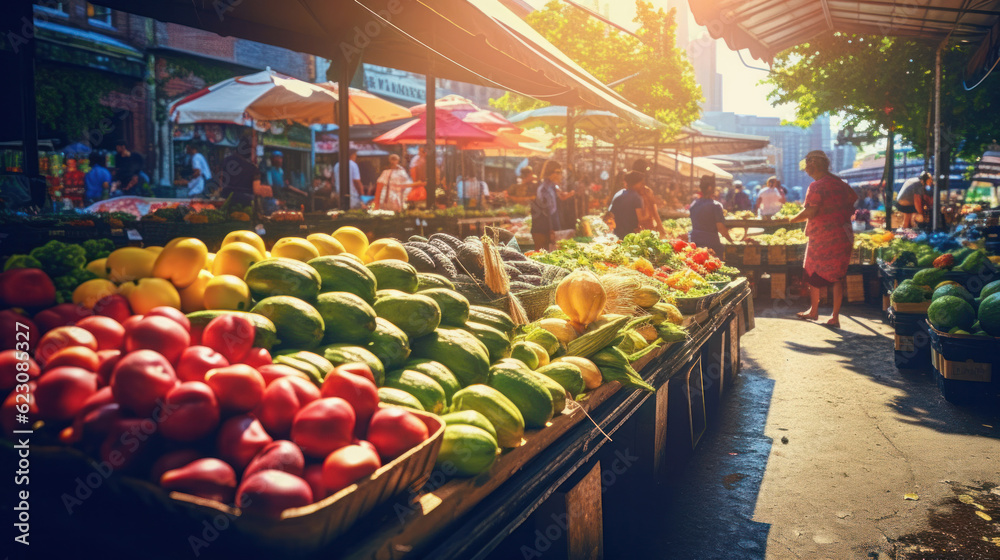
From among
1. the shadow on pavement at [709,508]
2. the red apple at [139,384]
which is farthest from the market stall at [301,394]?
Result: the shadow on pavement at [709,508]

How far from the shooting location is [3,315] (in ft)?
5.38

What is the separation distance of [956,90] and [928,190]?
3036 mm

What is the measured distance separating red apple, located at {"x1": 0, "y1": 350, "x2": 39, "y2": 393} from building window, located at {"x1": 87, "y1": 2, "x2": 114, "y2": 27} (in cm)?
1631

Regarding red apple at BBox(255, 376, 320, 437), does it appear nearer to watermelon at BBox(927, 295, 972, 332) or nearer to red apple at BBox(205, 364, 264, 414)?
red apple at BBox(205, 364, 264, 414)

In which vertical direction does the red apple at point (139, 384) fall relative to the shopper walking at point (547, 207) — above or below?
below

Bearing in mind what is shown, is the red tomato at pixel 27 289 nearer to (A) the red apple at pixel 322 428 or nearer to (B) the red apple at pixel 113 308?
(B) the red apple at pixel 113 308

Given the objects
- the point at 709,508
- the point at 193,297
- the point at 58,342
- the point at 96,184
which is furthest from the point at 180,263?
the point at 96,184

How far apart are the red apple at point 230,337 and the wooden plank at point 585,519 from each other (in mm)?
1269

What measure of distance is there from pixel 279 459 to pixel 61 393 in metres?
0.53

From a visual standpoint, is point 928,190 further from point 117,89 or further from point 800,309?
point 117,89

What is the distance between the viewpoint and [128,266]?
2.05 meters

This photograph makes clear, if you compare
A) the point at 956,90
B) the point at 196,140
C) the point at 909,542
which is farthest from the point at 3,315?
the point at 196,140

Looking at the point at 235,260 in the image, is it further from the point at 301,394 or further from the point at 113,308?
the point at 301,394

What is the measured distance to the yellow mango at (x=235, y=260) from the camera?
7.32 ft
